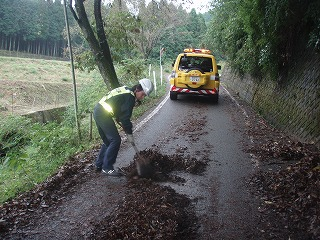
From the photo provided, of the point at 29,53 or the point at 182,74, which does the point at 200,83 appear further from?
the point at 29,53

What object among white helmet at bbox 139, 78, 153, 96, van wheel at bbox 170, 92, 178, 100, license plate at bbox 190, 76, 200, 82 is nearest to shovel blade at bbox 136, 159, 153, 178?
white helmet at bbox 139, 78, 153, 96

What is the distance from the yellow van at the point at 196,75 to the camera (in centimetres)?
1251

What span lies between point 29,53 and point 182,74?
57.0 m

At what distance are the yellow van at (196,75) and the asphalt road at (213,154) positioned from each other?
661 millimetres

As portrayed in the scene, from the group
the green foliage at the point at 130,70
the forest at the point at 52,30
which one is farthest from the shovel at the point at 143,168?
the forest at the point at 52,30

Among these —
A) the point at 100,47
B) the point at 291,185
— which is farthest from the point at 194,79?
the point at 291,185

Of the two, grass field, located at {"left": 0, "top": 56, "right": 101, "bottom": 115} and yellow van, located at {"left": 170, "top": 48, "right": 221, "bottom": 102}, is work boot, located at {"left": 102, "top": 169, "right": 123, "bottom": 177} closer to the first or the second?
yellow van, located at {"left": 170, "top": 48, "right": 221, "bottom": 102}

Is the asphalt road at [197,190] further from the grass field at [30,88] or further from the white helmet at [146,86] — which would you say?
the grass field at [30,88]

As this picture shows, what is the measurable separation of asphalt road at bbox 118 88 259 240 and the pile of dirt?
10.5 inches

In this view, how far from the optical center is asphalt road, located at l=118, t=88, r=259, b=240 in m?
4.08

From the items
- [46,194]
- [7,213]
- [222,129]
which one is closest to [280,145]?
[222,129]

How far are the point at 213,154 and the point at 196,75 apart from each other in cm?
617

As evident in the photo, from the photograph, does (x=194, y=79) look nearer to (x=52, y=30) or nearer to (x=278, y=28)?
(x=278, y=28)

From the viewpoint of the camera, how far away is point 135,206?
425 cm
